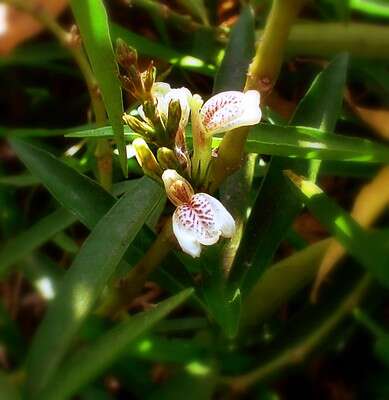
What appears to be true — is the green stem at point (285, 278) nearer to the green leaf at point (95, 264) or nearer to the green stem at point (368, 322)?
the green stem at point (368, 322)

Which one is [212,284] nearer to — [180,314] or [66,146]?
[180,314]

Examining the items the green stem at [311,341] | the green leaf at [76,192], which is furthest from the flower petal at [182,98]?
the green stem at [311,341]

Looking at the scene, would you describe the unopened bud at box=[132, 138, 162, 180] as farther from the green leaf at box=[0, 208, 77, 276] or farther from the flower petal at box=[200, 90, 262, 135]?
the green leaf at box=[0, 208, 77, 276]

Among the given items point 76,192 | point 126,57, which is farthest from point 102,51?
point 76,192

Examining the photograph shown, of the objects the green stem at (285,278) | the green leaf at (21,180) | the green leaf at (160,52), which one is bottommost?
the green stem at (285,278)

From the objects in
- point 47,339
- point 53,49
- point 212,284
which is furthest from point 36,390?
point 53,49

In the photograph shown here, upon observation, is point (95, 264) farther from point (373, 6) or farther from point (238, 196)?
point (373, 6)
